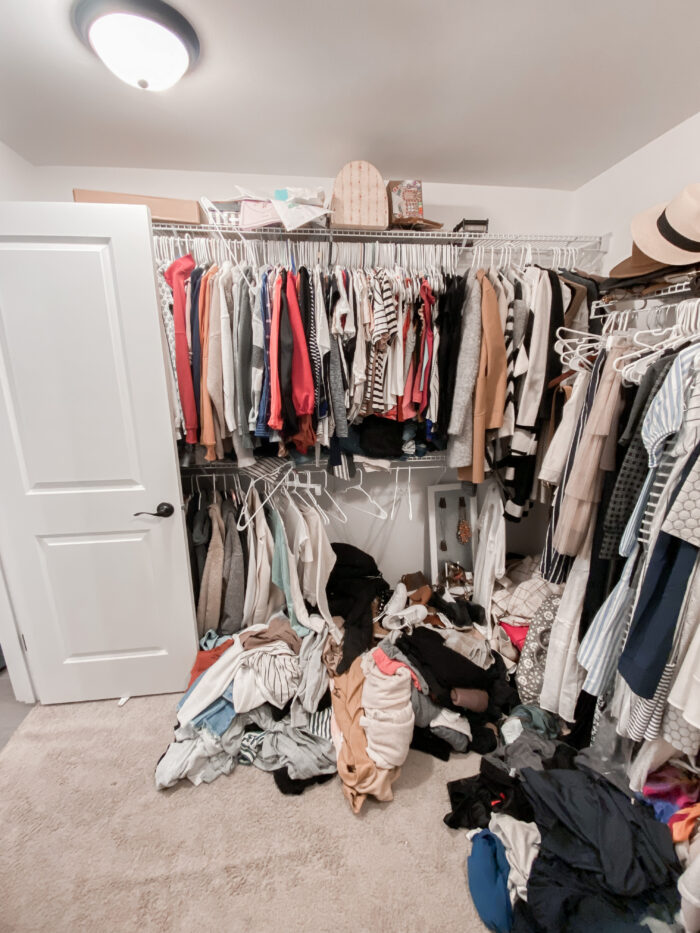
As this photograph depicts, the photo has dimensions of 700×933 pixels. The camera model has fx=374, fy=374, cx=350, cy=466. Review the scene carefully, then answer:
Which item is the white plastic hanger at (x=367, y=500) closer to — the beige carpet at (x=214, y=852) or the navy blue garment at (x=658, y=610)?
the beige carpet at (x=214, y=852)

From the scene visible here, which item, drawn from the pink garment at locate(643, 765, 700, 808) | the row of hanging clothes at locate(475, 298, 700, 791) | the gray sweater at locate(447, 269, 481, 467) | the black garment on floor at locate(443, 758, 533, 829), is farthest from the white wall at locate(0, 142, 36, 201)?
the pink garment at locate(643, 765, 700, 808)

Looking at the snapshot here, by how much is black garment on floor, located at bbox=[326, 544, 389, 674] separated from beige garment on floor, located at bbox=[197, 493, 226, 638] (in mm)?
590

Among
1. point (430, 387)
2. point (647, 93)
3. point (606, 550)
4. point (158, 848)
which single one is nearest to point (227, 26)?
point (430, 387)

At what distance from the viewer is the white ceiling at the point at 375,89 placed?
1105 mm

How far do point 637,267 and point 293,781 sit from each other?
2.27m

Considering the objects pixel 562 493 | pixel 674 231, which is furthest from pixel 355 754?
pixel 674 231

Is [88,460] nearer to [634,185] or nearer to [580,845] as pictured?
[580,845]

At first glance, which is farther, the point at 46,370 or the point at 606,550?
the point at 46,370

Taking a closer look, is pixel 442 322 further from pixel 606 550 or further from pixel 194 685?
pixel 194 685

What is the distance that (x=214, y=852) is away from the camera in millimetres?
1223

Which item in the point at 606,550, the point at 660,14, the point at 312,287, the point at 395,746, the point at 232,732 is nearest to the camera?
the point at 660,14

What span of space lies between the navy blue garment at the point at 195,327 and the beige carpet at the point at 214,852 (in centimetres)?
157

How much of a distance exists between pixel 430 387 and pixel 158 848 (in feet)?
6.51

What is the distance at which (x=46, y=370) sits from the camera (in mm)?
1461
